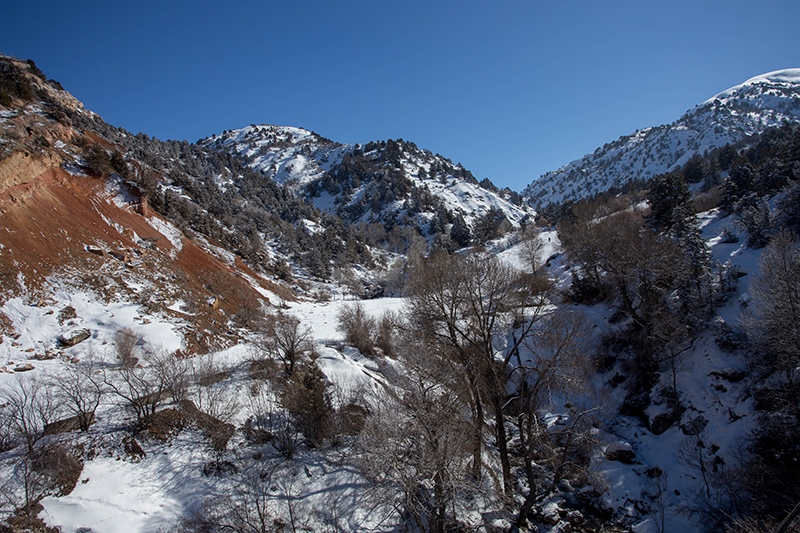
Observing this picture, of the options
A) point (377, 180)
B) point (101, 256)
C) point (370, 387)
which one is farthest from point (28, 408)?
point (377, 180)

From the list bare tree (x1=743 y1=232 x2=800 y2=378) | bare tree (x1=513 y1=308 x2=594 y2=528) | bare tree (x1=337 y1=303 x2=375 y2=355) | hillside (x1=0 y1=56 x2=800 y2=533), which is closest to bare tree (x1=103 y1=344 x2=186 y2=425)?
hillside (x1=0 y1=56 x2=800 y2=533)

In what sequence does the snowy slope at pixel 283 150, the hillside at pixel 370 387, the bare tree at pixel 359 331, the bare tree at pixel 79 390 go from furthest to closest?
the snowy slope at pixel 283 150 < the bare tree at pixel 359 331 < the bare tree at pixel 79 390 < the hillside at pixel 370 387

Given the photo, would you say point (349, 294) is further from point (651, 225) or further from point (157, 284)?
point (651, 225)

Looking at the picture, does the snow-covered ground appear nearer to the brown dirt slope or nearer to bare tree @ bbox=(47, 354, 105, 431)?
bare tree @ bbox=(47, 354, 105, 431)

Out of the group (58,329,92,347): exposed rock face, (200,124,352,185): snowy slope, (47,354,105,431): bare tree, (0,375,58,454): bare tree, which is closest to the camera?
(0,375,58,454): bare tree

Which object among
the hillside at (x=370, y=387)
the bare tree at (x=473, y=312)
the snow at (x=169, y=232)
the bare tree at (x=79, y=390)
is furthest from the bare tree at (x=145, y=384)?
the snow at (x=169, y=232)

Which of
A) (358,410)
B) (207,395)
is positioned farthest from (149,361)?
(358,410)

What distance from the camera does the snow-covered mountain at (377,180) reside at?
340 feet

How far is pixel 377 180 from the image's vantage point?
407 ft

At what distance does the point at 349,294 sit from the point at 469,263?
1566 inches

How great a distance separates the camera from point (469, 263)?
59.1ft

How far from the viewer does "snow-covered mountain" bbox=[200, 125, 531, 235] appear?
4080 inches

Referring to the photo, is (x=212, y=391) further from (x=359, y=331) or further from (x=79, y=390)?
(x=359, y=331)

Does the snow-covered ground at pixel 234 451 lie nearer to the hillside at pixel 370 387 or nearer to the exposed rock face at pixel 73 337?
the hillside at pixel 370 387
